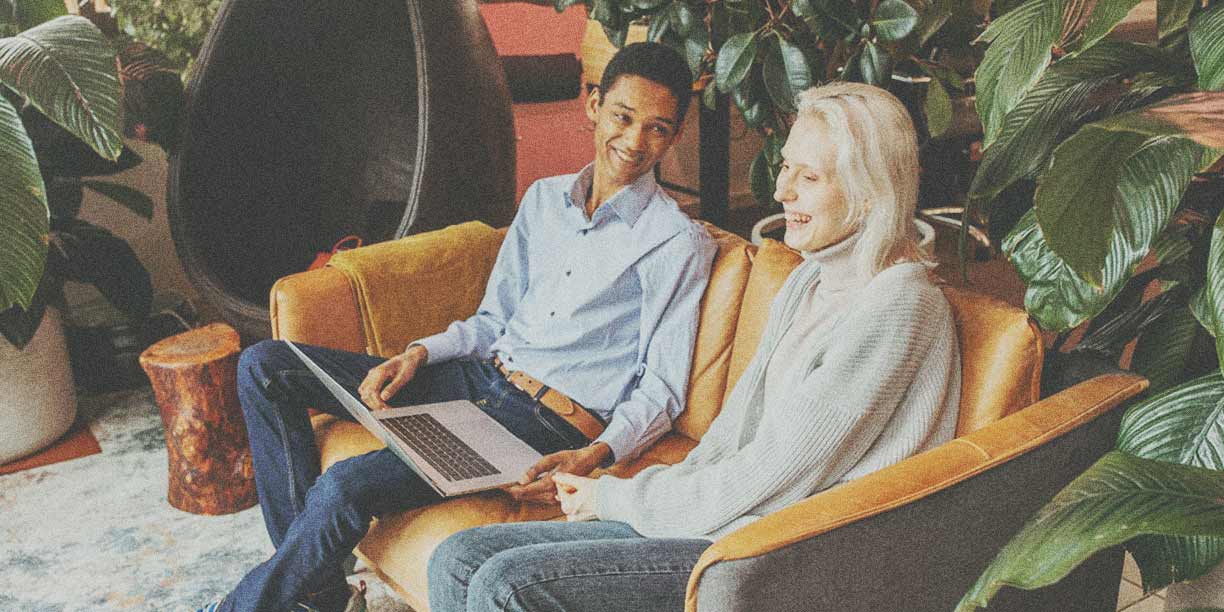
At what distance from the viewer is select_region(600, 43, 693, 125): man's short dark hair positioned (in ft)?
6.45

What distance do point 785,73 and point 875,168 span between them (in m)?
0.68

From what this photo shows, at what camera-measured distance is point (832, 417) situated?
1440 millimetres

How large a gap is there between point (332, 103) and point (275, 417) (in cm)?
142

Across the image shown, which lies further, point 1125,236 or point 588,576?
point 588,576

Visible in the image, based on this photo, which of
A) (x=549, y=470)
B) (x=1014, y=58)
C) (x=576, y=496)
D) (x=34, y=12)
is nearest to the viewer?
(x=1014, y=58)

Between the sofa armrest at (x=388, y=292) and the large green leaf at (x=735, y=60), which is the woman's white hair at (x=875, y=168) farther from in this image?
the sofa armrest at (x=388, y=292)

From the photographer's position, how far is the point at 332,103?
126 inches

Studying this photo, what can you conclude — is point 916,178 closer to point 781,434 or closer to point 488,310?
point 781,434

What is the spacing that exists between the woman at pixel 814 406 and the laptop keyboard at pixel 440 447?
0.16 meters

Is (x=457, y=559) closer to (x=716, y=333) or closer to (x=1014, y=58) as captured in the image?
(x=716, y=333)

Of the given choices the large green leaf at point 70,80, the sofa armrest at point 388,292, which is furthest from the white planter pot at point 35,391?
the sofa armrest at point 388,292

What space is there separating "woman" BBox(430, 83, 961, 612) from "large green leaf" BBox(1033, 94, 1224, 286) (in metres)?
0.28

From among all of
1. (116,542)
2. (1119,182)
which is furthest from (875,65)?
(116,542)

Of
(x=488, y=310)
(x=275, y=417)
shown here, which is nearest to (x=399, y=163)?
(x=488, y=310)
